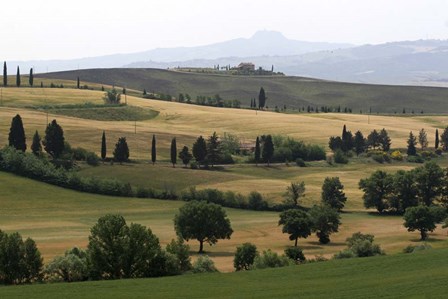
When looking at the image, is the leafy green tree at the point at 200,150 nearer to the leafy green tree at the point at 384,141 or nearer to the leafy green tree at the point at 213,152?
the leafy green tree at the point at 213,152

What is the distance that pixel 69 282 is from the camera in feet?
210

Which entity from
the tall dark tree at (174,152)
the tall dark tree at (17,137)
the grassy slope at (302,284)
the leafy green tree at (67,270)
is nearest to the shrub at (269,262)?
the grassy slope at (302,284)

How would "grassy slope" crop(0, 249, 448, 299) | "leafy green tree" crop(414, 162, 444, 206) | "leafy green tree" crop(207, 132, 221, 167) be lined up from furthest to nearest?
"leafy green tree" crop(207, 132, 221, 167), "leafy green tree" crop(414, 162, 444, 206), "grassy slope" crop(0, 249, 448, 299)

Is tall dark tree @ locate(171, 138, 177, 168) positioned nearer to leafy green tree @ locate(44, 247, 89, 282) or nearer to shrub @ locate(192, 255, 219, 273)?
shrub @ locate(192, 255, 219, 273)

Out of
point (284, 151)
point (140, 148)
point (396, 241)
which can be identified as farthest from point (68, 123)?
point (396, 241)

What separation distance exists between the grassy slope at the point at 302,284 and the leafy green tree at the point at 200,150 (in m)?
85.1

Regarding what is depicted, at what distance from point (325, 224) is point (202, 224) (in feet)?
46.1

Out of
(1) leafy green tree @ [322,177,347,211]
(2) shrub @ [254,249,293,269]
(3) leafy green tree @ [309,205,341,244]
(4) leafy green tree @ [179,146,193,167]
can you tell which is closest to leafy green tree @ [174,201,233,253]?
(3) leafy green tree @ [309,205,341,244]

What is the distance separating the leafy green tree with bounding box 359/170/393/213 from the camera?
120812 millimetres

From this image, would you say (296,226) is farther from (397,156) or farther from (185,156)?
(397,156)

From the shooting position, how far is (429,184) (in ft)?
405

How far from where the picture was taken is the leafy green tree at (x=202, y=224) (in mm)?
94312

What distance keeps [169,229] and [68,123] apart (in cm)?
8608

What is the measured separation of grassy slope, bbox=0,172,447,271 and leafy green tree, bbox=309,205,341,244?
1.12m
